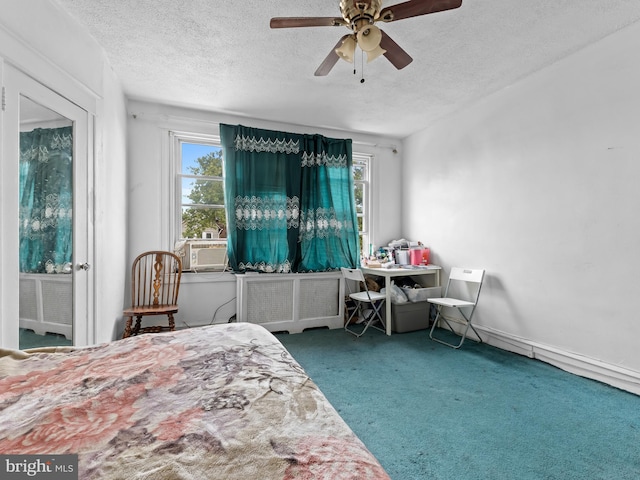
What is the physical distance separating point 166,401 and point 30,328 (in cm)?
146

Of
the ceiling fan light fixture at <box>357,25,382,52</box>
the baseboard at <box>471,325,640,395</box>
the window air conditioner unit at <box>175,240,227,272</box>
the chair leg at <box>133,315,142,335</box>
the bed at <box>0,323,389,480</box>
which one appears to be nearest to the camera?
the bed at <box>0,323,389,480</box>

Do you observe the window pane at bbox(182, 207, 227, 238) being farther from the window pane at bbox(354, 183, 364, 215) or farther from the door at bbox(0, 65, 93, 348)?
the window pane at bbox(354, 183, 364, 215)

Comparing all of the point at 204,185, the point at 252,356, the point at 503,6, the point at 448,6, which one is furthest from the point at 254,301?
the point at 503,6

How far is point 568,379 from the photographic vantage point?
93.1 inches

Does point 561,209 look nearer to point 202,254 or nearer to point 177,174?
point 202,254

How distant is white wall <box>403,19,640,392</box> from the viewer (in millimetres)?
2188

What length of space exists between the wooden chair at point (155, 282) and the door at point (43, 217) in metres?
0.91

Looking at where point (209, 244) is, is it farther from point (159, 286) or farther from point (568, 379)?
point (568, 379)

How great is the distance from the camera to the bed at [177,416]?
0.56m

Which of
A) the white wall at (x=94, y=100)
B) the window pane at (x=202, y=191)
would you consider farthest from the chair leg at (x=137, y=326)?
the window pane at (x=202, y=191)

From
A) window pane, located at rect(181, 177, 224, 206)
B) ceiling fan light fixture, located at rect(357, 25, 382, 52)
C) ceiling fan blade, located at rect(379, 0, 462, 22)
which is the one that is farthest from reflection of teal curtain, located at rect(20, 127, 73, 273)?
ceiling fan blade, located at rect(379, 0, 462, 22)

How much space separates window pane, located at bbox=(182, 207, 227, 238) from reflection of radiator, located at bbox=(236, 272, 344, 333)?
668 mm

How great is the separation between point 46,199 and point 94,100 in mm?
919

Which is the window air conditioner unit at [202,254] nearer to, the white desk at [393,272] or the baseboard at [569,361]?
the white desk at [393,272]
